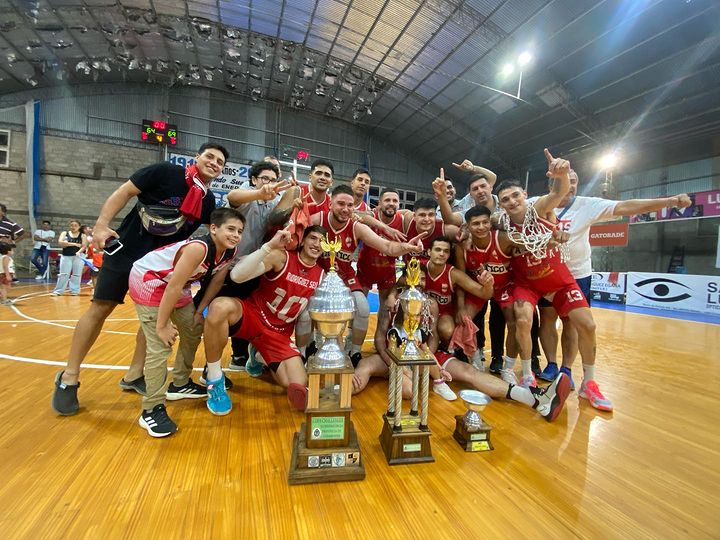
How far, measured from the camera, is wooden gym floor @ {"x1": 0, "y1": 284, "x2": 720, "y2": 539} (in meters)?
1.15

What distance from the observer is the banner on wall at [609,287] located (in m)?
9.02

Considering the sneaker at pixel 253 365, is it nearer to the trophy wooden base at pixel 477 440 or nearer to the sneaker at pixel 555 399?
the trophy wooden base at pixel 477 440

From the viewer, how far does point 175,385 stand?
2250 mm

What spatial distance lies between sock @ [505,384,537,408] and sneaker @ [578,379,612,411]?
1.50ft

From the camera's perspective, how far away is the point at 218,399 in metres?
2.02

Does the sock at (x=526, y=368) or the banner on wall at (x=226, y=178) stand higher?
the banner on wall at (x=226, y=178)

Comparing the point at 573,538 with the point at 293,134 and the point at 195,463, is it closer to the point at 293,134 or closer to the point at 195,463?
the point at 195,463

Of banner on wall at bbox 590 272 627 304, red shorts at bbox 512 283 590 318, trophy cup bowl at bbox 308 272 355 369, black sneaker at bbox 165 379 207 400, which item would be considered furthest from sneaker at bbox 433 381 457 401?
banner on wall at bbox 590 272 627 304

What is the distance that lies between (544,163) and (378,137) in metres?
7.64

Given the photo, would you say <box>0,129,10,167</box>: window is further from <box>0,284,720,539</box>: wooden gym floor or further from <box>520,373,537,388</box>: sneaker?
<box>520,373,537,388</box>: sneaker

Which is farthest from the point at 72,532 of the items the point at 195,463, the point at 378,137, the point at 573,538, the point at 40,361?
the point at 378,137

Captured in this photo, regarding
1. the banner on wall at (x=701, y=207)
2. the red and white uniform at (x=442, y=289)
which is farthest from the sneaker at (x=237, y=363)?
the banner on wall at (x=701, y=207)

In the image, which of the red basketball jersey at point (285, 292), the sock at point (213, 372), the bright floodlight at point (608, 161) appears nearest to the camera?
the sock at point (213, 372)

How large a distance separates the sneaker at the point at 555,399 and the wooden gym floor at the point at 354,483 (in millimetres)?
83
